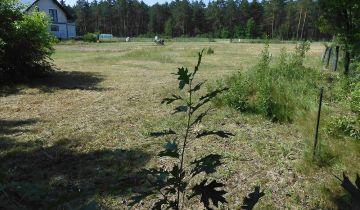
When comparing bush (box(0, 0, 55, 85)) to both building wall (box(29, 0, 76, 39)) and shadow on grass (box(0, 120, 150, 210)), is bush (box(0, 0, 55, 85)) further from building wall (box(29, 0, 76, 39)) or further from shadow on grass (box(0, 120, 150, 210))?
building wall (box(29, 0, 76, 39))

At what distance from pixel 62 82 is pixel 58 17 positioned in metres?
38.0

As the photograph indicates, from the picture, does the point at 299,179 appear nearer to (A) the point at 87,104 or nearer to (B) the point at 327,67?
(A) the point at 87,104

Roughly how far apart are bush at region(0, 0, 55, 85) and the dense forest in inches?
2734

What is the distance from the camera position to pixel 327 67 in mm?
A: 13695

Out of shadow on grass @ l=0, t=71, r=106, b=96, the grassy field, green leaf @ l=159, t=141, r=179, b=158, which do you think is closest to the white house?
shadow on grass @ l=0, t=71, r=106, b=96

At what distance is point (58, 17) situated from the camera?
45469 mm

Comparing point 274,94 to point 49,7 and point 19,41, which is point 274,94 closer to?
point 19,41

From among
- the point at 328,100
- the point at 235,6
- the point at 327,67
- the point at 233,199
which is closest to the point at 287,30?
the point at 235,6

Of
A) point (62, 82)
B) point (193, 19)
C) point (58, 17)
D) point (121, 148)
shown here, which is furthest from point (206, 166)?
point (193, 19)

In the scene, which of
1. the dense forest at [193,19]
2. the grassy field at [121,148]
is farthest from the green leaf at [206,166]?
the dense forest at [193,19]

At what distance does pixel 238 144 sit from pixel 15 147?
142 inches

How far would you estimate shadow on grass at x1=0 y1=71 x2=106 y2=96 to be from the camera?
33.2 ft

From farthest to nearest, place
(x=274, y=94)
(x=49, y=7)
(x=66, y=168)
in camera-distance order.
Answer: (x=49, y=7) → (x=274, y=94) → (x=66, y=168)

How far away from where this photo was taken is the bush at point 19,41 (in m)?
10.5
